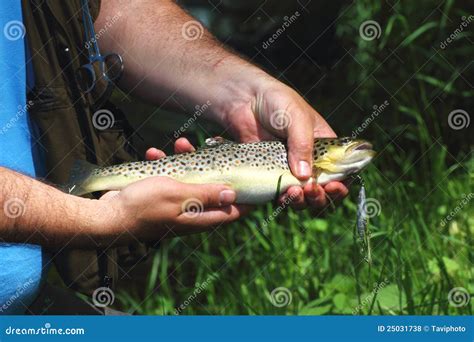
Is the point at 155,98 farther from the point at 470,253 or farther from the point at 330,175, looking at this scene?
the point at 470,253

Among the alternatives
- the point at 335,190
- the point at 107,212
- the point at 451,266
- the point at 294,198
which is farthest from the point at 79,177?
the point at 451,266

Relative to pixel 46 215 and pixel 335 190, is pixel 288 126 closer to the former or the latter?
pixel 335 190

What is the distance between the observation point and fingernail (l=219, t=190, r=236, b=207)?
3117mm

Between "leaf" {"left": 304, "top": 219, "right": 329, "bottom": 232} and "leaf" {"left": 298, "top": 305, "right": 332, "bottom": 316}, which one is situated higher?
"leaf" {"left": 298, "top": 305, "right": 332, "bottom": 316}

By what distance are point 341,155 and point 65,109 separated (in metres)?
1.02

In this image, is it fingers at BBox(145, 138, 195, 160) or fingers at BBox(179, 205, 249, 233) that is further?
fingers at BBox(145, 138, 195, 160)

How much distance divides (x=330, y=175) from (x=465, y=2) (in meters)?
2.60

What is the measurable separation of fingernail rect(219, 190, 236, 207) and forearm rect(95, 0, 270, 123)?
47 centimetres

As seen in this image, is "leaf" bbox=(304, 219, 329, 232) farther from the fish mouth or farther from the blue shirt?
the blue shirt

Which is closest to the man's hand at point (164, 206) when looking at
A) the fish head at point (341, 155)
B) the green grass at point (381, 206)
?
the fish head at point (341, 155)

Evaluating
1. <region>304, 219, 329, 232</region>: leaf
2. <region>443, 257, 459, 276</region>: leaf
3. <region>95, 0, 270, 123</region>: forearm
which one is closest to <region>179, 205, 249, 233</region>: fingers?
<region>95, 0, 270, 123</region>: forearm

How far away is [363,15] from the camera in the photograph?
527 cm

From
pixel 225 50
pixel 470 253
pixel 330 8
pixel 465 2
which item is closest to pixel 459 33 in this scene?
pixel 465 2

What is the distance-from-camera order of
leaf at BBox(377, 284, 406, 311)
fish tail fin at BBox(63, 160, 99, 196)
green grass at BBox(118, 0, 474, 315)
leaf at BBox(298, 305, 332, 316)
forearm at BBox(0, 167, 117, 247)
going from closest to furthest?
1. forearm at BBox(0, 167, 117, 247)
2. fish tail fin at BBox(63, 160, 99, 196)
3. leaf at BBox(377, 284, 406, 311)
4. leaf at BBox(298, 305, 332, 316)
5. green grass at BBox(118, 0, 474, 315)
